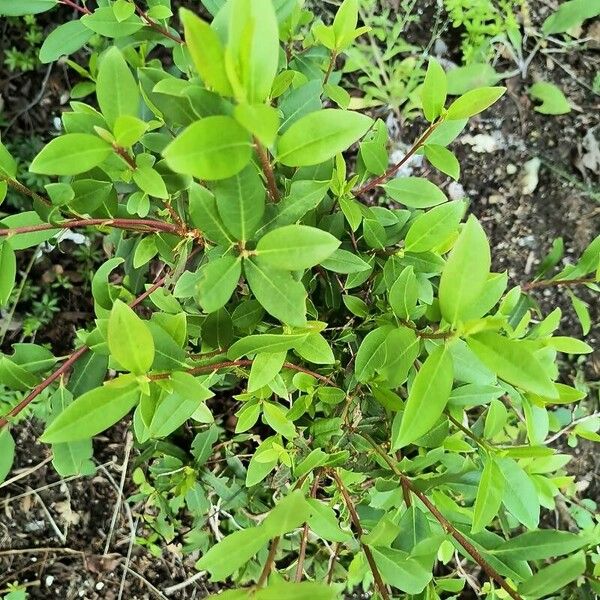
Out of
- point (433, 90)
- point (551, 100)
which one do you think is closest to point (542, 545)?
point (433, 90)

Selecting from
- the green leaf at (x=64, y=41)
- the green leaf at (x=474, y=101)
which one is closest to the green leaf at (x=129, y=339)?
the green leaf at (x=474, y=101)

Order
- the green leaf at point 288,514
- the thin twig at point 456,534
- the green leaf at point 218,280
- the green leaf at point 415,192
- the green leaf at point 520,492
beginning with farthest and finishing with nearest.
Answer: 1. the green leaf at point 415,192
2. the green leaf at point 520,492
3. the thin twig at point 456,534
4. the green leaf at point 218,280
5. the green leaf at point 288,514

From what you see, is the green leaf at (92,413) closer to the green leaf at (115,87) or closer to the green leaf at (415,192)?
the green leaf at (115,87)

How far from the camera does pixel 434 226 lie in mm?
Result: 1081

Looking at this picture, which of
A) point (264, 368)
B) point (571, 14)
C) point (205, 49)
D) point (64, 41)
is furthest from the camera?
point (571, 14)

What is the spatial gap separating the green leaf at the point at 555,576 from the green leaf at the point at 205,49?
29.0 inches

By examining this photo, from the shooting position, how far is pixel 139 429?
107 centimetres

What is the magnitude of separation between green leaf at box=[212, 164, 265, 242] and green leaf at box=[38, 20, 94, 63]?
30.7 inches

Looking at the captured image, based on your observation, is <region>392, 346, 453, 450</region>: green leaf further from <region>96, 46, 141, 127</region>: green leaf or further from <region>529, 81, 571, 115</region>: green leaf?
<region>529, 81, 571, 115</region>: green leaf

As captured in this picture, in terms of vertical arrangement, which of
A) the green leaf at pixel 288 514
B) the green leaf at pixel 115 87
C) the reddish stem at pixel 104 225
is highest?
the green leaf at pixel 115 87

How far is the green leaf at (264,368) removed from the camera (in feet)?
3.28

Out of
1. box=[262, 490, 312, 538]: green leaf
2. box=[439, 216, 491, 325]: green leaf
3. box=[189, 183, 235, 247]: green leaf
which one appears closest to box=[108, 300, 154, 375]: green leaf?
box=[189, 183, 235, 247]: green leaf

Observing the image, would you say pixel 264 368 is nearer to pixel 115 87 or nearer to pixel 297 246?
pixel 297 246

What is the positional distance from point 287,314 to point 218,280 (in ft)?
0.33
